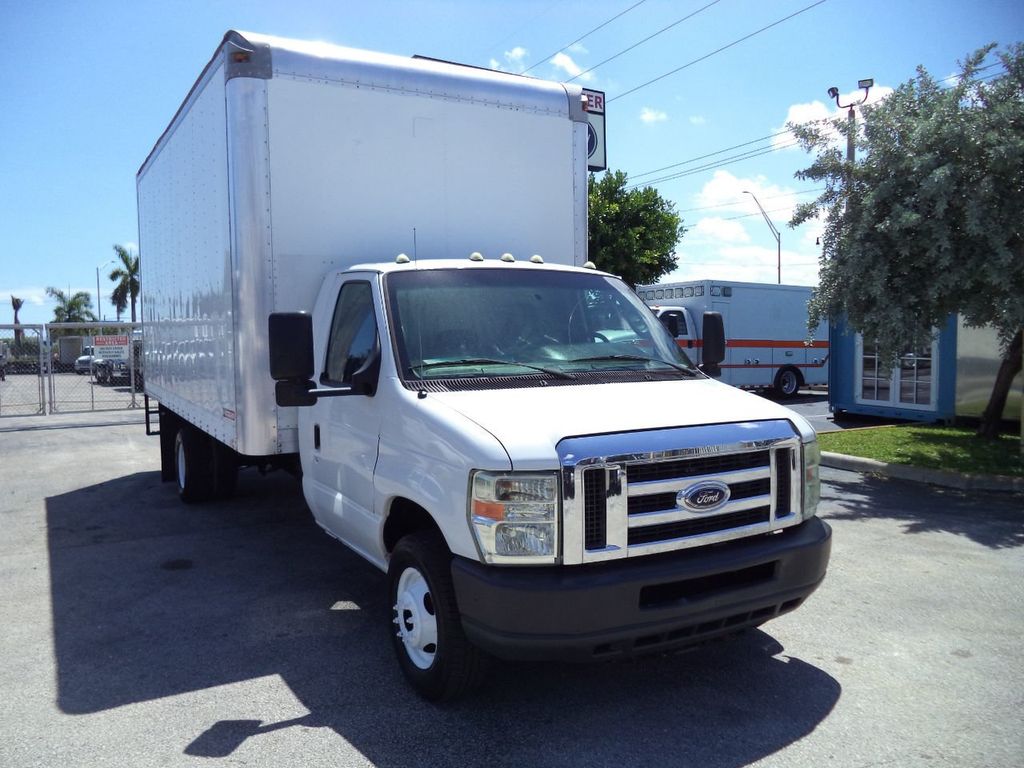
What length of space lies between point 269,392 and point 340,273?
95cm

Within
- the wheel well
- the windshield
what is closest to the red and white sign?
the windshield

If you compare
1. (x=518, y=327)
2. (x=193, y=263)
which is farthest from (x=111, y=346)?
(x=518, y=327)

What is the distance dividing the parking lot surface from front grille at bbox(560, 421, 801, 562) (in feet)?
2.97

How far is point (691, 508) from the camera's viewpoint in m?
3.61

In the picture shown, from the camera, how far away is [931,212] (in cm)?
922

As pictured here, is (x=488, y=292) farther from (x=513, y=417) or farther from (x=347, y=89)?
(x=347, y=89)

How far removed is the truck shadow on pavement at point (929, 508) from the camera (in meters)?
7.40

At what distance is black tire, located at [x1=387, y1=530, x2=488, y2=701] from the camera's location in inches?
147

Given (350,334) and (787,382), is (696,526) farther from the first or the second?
(787,382)

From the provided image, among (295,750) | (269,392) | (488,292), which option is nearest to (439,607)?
(295,750)

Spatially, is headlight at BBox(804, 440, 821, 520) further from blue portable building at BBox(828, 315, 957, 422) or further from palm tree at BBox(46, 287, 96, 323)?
palm tree at BBox(46, 287, 96, 323)

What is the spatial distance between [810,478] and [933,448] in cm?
845

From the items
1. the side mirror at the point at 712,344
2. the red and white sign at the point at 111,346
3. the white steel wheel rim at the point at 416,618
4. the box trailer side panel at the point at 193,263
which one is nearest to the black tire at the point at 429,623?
the white steel wheel rim at the point at 416,618

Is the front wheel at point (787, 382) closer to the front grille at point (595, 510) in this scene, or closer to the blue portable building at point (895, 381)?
the blue portable building at point (895, 381)
